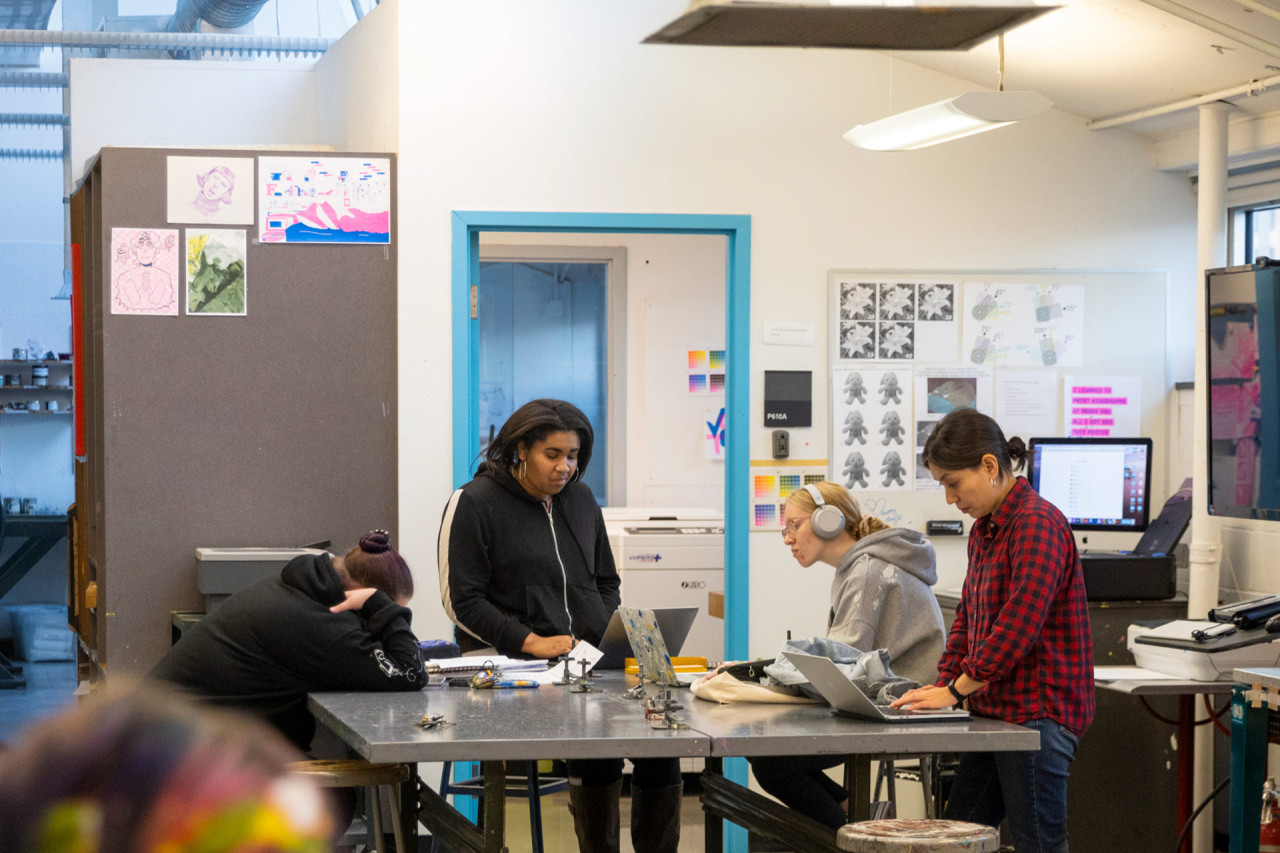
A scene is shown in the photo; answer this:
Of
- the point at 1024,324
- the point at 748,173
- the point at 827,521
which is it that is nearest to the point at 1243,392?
the point at 1024,324

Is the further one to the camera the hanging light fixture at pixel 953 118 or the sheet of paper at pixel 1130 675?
the sheet of paper at pixel 1130 675

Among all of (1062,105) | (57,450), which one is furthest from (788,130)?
(57,450)

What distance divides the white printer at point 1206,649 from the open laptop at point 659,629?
54.4 inches

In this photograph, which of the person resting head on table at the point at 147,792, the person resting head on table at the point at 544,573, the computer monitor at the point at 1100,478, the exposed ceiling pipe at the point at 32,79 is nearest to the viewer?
the person resting head on table at the point at 147,792

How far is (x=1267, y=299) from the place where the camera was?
4.20 m

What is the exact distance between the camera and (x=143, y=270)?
4754 millimetres

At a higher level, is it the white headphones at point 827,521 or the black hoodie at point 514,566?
the white headphones at point 827,521

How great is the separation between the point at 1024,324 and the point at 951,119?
1.46 meters

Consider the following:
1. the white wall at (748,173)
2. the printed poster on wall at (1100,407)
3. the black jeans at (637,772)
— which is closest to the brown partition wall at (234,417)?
the white wall at (748,173)

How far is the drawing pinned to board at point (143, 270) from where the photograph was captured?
187 inches

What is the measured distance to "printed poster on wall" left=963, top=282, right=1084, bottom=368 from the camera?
5.18m

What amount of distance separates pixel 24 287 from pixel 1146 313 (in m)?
7.58

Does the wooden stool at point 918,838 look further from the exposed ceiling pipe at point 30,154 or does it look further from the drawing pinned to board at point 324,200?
the exposed ceiling pipe at point 30,154

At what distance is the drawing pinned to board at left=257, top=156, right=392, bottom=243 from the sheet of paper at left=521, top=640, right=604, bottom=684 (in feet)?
6.02
